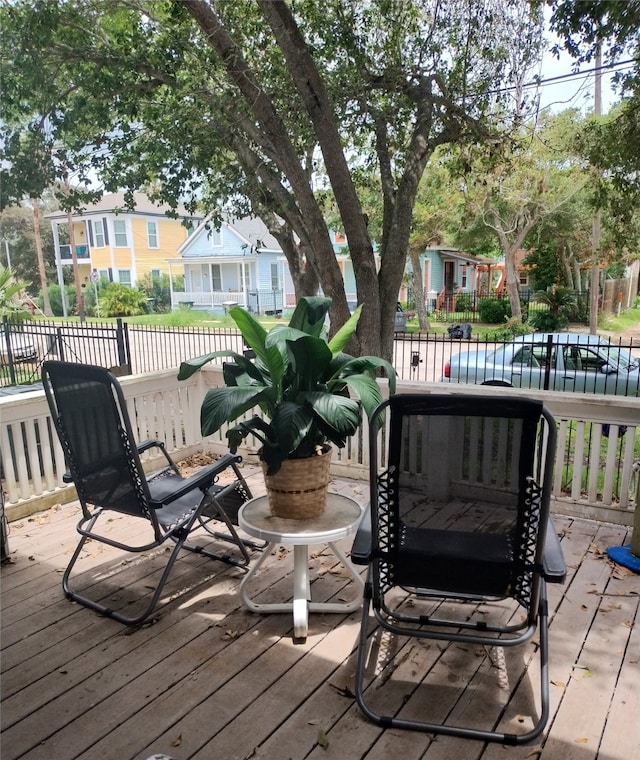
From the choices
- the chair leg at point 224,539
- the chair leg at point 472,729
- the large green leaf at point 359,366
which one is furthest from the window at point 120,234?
the chair leg at point 472,729

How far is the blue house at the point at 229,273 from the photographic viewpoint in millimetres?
20609

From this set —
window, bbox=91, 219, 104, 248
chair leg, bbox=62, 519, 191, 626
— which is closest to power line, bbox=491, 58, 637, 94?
chair leg, bbox=62, 519, 191, 626

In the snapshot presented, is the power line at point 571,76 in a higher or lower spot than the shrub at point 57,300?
higher

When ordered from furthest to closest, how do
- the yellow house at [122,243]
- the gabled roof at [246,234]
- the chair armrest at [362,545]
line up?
the gabled roof at [246,234] < the yellow house at [122,243] < the chair armrest at [362,545]

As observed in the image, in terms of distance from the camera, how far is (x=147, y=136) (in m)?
6.15

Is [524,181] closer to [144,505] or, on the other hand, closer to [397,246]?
[397,246]

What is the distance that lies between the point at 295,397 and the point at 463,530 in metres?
0.87

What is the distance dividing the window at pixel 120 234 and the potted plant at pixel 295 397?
18.5 meters

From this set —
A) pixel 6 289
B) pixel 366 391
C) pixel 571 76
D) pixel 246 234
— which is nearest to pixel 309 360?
pixel 366 391

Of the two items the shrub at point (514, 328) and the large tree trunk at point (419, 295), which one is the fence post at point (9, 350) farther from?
the large tree trunk at point (419, 295)

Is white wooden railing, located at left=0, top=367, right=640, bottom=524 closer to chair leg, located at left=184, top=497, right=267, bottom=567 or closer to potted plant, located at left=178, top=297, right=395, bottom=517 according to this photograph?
chair leg, located at left=184, top=497, right=267, bottom=567

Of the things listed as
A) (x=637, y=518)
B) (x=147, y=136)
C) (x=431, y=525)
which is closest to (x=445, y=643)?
(x=431, y=525)

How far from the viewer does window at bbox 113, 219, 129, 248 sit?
62.8 feet

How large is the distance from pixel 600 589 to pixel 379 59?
513cm
